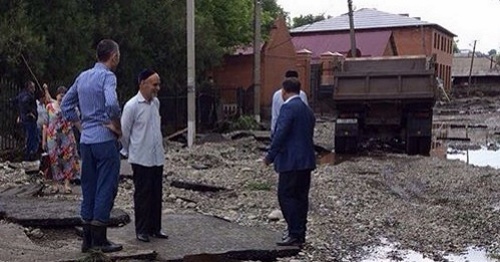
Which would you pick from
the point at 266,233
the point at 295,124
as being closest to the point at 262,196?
the point at 266,233

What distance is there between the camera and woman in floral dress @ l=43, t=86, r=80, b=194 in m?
10.5

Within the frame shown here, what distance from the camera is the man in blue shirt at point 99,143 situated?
644cm

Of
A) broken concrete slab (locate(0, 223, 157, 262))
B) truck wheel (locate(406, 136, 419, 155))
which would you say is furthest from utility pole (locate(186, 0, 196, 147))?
broken concrete slab (locate(0, 223, 157, 262))

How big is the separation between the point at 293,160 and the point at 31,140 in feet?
35.0

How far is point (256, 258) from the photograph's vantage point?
7117 millimetres

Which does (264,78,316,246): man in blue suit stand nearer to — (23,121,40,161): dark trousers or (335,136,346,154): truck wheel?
(23,121,40,161): dark trousers

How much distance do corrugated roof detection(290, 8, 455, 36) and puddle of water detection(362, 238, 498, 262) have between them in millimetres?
50717

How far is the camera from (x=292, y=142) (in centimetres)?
752

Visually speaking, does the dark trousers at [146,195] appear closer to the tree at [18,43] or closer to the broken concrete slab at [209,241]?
the broken concrete slab at [209,241]

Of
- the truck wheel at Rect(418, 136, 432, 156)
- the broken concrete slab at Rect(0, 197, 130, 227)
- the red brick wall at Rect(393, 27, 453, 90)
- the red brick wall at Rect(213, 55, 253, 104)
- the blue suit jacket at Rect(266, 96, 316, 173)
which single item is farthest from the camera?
the red brick wall at Rect(393, 27, 453, 90)

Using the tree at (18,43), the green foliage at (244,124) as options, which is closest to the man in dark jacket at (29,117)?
the tree at (18,43)

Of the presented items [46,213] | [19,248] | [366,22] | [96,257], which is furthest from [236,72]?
[96,257]

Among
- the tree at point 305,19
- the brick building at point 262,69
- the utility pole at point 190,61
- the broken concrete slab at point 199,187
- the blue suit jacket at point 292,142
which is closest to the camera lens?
the blue suit jacket at point 292,142

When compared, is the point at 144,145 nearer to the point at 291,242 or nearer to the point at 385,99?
the point at 291,242
